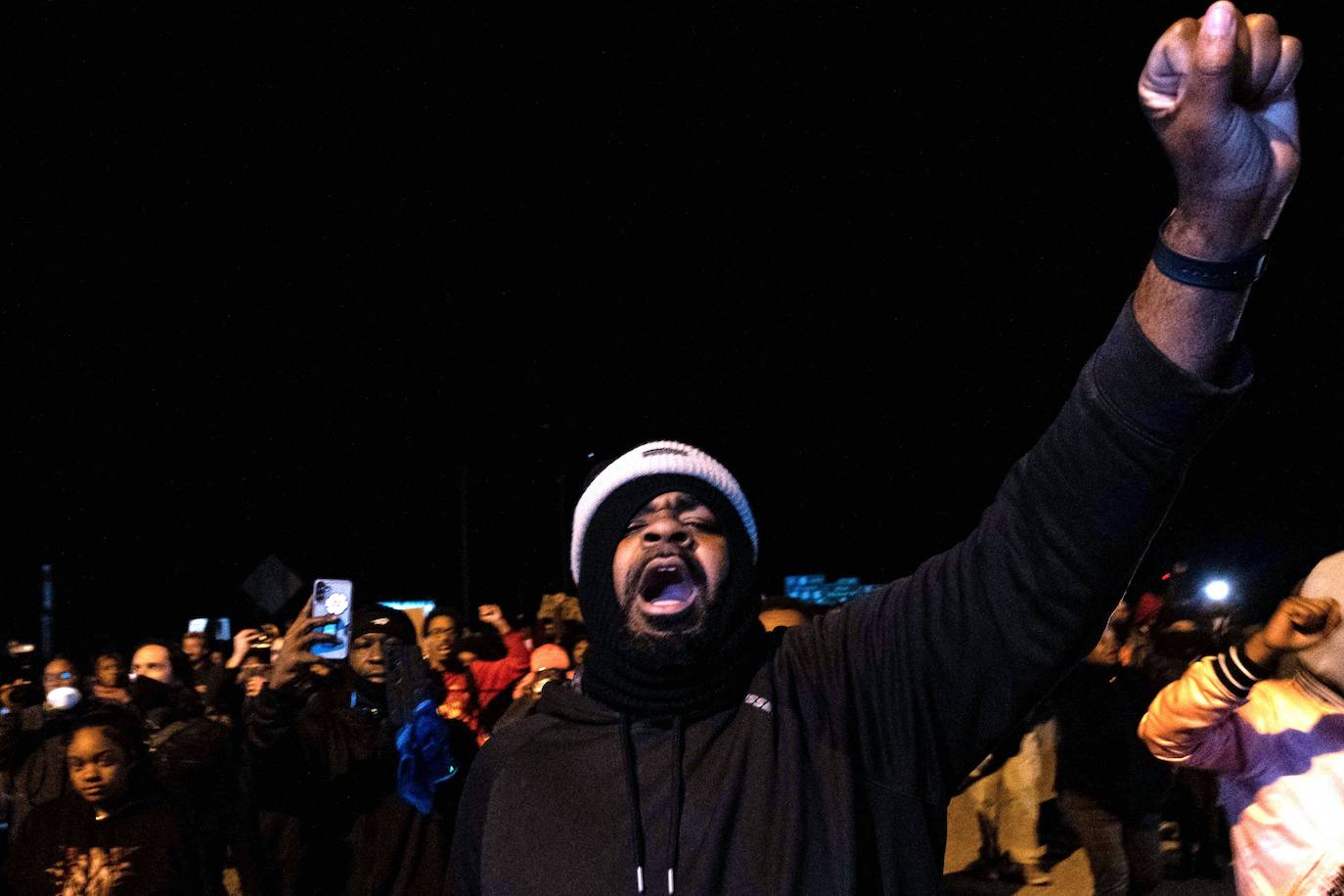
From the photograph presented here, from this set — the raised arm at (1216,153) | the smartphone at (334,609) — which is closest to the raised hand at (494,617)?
the smartphone at (334,609)

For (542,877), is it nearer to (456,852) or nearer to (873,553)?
(456,852)

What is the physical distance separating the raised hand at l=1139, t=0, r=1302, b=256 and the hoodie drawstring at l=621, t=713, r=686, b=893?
113 centimetres

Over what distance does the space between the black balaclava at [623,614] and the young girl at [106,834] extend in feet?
11.5

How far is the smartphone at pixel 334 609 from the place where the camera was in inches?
276

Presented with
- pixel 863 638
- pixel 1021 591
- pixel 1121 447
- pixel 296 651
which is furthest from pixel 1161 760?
pixel 296 651

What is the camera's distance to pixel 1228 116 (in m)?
1.43

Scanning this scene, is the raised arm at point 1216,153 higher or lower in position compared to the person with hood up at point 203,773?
higher

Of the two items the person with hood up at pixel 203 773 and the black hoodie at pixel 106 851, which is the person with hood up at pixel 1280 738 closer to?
the black hoodie at pixel 106 851

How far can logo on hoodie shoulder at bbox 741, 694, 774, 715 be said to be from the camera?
84.4 inches

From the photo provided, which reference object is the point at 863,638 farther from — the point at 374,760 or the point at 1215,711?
the point at 374,760

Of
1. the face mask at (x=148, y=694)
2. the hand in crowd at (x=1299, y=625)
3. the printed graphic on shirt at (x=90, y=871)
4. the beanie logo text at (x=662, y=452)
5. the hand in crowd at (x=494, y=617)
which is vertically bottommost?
the printed graphic on shirt at (x=90, y=871)

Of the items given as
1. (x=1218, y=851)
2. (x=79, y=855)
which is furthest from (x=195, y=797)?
(x=1218, y=851)

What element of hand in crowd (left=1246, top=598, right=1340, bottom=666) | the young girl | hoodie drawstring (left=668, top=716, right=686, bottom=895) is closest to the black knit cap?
the young girl

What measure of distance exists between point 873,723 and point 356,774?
Result: 4464mm
